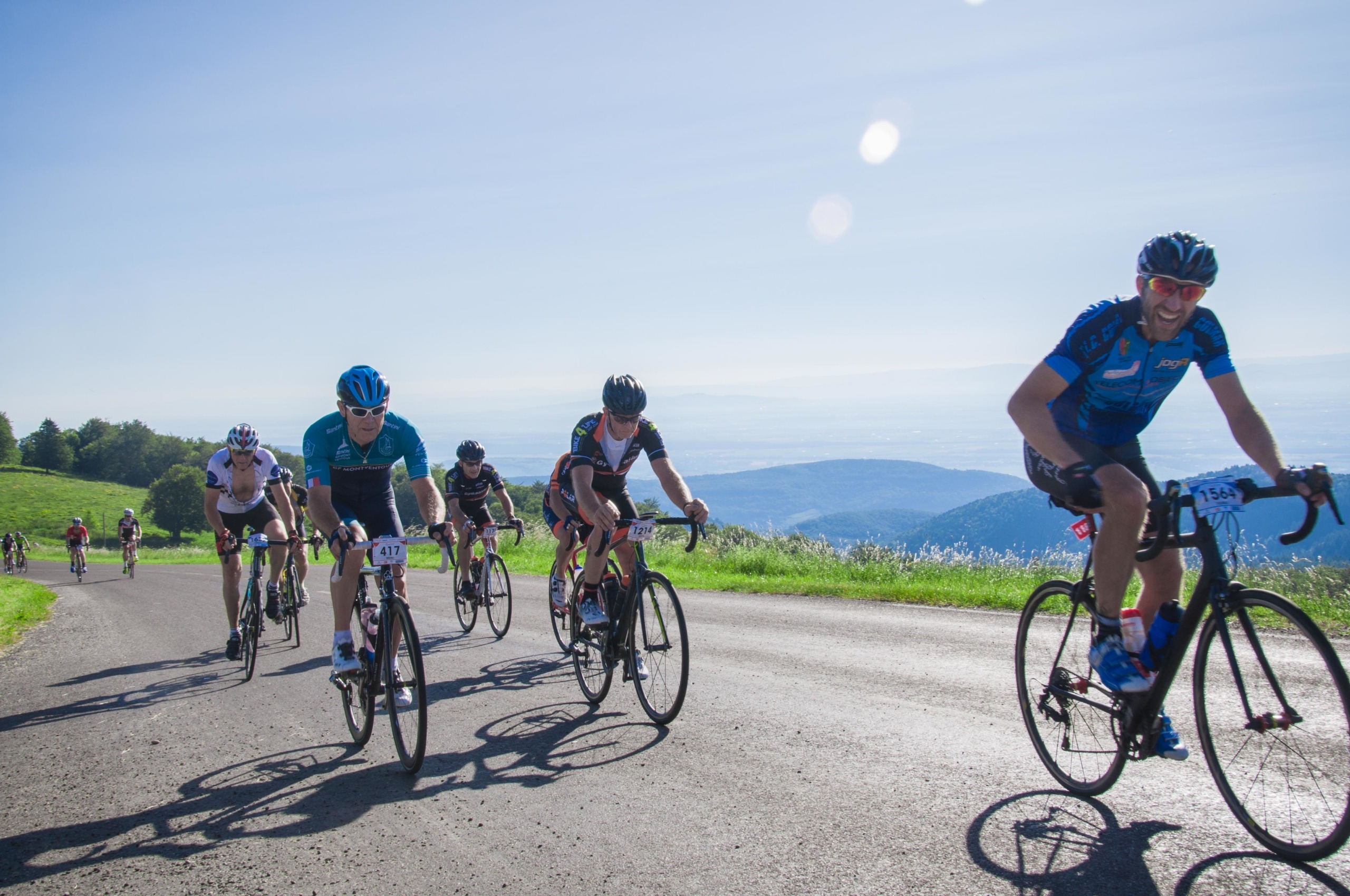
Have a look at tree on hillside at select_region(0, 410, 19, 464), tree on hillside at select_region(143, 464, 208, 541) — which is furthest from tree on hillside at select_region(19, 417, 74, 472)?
tree on hillside at select_region(143, 464, 208, 541)

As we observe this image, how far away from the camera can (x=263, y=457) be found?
9203mm

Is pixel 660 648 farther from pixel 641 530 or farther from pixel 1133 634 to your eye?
pixel 1133 634

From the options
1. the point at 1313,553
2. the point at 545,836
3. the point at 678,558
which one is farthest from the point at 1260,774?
the point at 678,558

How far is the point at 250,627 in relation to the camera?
8.13 m

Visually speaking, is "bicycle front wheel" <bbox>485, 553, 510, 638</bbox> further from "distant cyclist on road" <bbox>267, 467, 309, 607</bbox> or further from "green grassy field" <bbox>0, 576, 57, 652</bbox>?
"green grassy field" <bbox>0, 576, 57, 652</bbox>

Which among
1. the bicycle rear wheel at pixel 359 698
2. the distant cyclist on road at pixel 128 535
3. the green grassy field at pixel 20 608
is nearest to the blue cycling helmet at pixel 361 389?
the bicycle rear wheel at pixel 359 698

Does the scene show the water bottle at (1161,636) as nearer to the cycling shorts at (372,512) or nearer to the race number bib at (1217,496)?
the race number bib at (1217,496)

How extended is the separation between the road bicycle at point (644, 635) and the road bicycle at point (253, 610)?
11.6ft

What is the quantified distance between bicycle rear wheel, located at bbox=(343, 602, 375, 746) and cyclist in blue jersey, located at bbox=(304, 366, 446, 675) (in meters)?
0.09

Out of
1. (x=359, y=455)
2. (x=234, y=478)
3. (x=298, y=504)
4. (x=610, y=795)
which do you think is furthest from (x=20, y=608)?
(x=610, y=795)

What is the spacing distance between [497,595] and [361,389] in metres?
4.91

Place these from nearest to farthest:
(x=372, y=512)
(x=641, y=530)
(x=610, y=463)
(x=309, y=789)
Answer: (x=309, y=789) < (x=641, y=530) < (x=372, y=512) < (x=610, y=463)

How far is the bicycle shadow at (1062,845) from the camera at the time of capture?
3211mm

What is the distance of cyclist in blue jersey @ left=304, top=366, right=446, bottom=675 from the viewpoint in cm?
552
